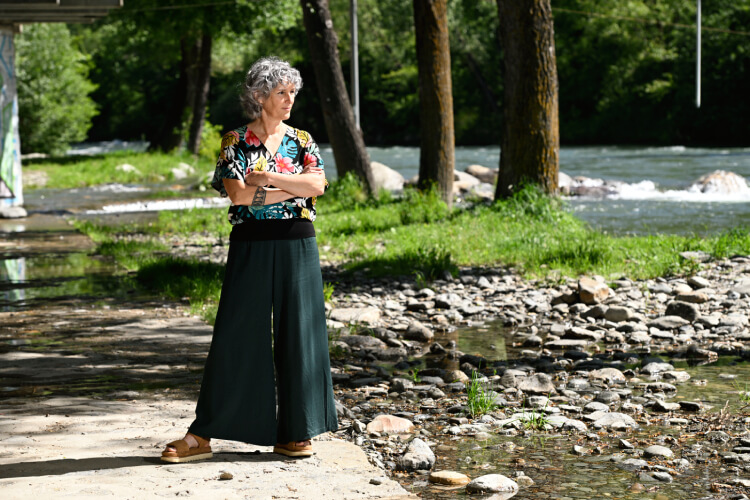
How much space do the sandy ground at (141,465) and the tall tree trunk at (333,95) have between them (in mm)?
13474

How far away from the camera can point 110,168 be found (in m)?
30.7

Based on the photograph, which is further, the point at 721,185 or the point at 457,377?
the point at 721,185

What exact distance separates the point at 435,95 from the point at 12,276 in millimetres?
8121

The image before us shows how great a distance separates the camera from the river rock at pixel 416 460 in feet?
16.2

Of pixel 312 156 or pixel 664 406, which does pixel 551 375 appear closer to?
pixel 664 406

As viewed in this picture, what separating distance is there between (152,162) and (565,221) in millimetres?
20735

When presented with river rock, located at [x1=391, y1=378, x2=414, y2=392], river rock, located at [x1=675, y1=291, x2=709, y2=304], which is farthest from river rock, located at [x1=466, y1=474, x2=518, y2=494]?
river rock, located at [x1=675, y1=291, x2=709, y2=304]

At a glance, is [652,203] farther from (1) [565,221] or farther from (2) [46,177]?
(2) [46,177]

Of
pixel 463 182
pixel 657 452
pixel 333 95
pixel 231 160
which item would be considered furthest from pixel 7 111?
pixel 657 452

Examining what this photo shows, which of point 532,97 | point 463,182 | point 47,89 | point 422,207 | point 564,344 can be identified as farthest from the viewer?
point 47,89

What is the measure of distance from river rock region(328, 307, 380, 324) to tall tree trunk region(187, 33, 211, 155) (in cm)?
2681

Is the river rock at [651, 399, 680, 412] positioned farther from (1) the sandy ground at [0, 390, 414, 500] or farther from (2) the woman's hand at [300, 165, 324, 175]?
(2) the woman's hand at [300, 165, 324, 175]

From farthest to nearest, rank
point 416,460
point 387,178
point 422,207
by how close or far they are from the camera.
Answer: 1. point 387,178
2. point 422,207
3. point 416,460

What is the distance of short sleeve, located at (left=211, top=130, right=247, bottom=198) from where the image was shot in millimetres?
4613
